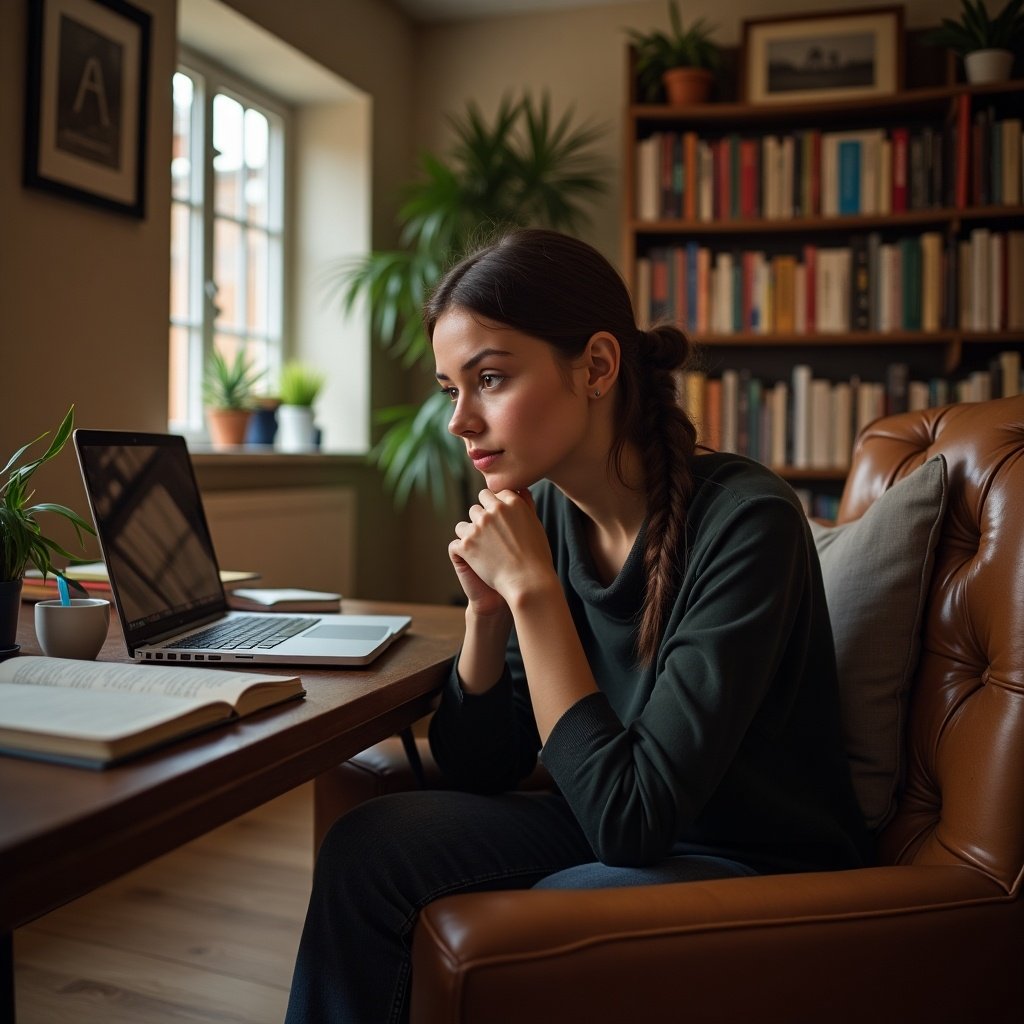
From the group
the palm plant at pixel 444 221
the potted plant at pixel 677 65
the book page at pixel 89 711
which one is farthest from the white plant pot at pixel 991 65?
the book page at pixel 89 711

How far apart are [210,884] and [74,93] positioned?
1730 millimetres

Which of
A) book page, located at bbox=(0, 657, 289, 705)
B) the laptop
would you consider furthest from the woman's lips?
book page, located at bbox=(0, 657, 289, 705)

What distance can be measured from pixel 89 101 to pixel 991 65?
251 centimetres

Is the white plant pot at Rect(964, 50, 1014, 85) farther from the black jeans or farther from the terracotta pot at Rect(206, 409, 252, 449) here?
the black jeans

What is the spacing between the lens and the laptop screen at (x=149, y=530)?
110cm

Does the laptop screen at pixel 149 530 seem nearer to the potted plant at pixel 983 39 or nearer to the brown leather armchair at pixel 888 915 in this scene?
the brown leather armchair at pixel 888 915

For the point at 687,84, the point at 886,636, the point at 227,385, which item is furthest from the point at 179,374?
the point at 886,636

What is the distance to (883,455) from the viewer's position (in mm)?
1384

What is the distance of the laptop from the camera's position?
1.09 meters

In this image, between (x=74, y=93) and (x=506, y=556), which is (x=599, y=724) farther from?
(x=74, y=93)

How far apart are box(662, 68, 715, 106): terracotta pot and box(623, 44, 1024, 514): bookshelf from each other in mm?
66

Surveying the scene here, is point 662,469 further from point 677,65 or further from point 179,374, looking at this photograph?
point 677,65

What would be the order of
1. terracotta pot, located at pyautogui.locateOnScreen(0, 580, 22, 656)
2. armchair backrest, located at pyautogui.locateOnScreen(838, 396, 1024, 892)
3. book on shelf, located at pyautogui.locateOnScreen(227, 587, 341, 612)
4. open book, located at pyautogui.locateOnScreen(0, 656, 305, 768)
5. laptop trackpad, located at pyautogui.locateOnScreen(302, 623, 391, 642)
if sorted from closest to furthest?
open book, located at pyautogui.locateOnScreen(0, 656, 305, 768)
armchair backrest, located at pyautogui.locateOnScreen(838, 396, 1024, 892)
terracotta pot, located at pyautogui.locateOnScreen(0, 580, 22, 656)
laptop trackpad, located at pyautogui.locateOnScreen(302, 623, 391, 642)
book on shelf, located at pyautogui.locateOnScreen(227, 587, 341, 612)

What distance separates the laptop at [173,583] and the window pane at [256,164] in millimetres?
2341
